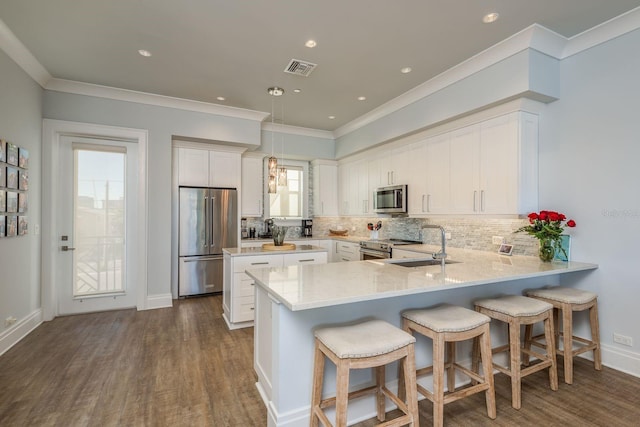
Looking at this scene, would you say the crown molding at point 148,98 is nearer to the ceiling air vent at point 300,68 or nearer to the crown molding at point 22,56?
the crown molding at point 22,56

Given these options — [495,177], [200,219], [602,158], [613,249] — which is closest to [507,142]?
[495,177]

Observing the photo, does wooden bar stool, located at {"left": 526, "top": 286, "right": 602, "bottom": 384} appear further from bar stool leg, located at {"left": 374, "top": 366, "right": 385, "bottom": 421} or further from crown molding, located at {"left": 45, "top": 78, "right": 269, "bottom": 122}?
crown molding, located at {"left": 45, "top": 78, "right": 269, "bottom": 122}

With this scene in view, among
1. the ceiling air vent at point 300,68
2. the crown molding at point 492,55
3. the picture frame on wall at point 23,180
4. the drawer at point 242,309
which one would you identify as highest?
the ceiling air vent at point 300,68

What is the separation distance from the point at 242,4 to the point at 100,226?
3410 millimetres

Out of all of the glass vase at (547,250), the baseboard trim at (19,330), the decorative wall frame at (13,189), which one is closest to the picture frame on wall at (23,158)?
the decorative wall frame at (13,189)

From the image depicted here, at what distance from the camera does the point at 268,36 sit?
2.79 meters

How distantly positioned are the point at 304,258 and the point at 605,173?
2979 mm

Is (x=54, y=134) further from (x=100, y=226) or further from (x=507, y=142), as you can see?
(x=507, y=142)

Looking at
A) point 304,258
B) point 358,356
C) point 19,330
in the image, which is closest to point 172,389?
point 358,356

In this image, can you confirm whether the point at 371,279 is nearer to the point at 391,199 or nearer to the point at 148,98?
the point at 391,199

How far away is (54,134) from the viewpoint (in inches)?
149

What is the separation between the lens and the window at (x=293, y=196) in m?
6.05

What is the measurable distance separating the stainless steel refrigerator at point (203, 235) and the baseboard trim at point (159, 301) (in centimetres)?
36

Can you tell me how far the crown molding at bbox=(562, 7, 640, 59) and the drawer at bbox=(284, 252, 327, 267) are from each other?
3.19m
